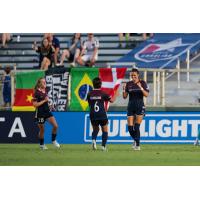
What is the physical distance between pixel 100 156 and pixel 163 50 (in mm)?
7668

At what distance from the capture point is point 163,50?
2655 cm

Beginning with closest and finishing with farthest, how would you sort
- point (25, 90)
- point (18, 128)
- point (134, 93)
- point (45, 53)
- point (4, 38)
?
1. point (134, 93)
2. point (18, 128)
3. point (25, 90)
4. point (45, 53)
5. point (4, 38)

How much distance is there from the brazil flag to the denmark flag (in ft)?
0.71

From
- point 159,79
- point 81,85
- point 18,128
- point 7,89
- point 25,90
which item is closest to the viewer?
point 159,79

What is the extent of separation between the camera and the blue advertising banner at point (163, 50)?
26.3 m

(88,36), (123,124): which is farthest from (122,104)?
(88,36)

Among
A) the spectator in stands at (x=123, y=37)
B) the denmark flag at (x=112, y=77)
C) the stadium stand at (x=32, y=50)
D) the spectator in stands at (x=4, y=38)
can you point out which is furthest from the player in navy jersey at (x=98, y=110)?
the spectator in stands at (x=4, y=38)

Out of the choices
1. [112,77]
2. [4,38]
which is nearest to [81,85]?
[112,77]

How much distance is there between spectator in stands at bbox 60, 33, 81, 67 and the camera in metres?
26.4

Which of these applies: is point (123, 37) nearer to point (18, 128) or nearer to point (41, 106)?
point (18, 128)

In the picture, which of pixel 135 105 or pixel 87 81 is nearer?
pixel 135 105

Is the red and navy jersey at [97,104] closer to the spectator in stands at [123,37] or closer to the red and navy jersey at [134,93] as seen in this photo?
the red and navy jersey at [134,93]

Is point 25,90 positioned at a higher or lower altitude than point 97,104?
higher

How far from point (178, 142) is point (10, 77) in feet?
15.5
